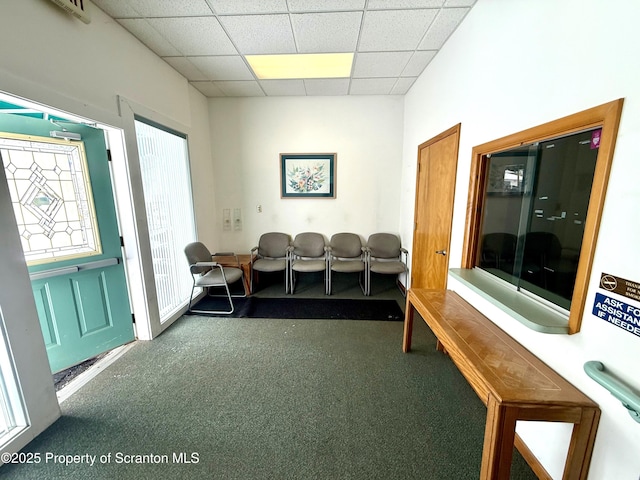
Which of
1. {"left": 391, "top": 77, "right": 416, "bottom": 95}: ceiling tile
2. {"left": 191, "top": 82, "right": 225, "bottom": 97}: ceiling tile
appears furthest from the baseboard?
{"left": 191, "top": 82, "right": 225, "bottom": 97}: ceiling tile

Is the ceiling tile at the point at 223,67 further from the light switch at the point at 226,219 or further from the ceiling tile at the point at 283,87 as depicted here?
the light switch at the point at 226,219

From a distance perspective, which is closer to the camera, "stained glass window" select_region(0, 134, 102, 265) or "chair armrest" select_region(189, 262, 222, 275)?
"stained glass window" select_region(0, 134, 102, 265)

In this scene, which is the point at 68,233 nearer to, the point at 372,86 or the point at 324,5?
the point at 324,5

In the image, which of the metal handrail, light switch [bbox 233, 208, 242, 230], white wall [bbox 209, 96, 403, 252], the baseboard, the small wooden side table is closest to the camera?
the metal handrail

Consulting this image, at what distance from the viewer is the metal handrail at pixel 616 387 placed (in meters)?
0.83

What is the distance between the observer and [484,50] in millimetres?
1790

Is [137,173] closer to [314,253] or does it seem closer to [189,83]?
[189,83]

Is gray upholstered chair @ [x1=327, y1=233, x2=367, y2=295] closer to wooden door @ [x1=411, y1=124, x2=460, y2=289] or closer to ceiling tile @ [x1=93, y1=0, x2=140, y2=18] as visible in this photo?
wooden door @ [x1=411, y1=124, x2=460, y2=289]

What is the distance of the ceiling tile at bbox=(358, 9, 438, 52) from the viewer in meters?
2.00

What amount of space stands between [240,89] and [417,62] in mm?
2281

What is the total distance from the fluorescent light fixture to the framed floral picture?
1033 mm

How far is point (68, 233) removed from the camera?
79.7 inches

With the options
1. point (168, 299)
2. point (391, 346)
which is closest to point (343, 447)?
point (391, 346)

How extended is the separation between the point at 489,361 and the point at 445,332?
296mm
